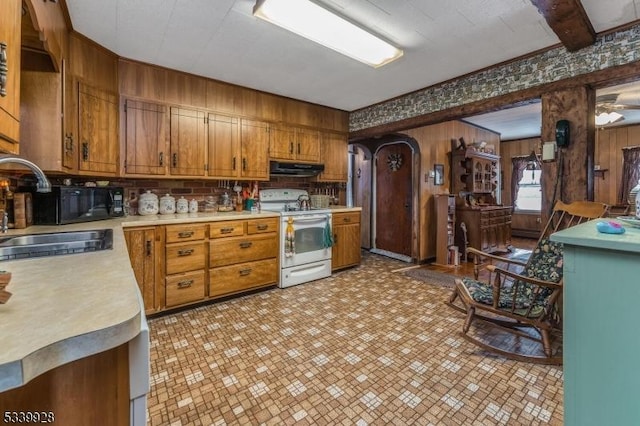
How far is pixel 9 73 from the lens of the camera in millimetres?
933

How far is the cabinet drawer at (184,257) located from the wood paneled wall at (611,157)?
26.0 ft

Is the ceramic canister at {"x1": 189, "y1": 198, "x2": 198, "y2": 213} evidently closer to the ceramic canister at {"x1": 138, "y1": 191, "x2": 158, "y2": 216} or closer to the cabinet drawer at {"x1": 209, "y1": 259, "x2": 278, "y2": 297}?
the ceramic canister at {"x1": 138, "y1": 191, "x2": 158, "y2": 216}

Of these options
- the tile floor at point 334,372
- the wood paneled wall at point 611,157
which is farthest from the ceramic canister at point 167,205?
the wood paneled wall at point 611,157

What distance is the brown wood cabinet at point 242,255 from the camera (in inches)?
125

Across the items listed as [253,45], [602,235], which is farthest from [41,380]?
[253,45]

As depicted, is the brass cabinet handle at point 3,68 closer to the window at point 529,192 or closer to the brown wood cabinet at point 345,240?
the brown wood cabinet at point 345,240

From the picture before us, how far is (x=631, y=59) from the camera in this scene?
2248 mm

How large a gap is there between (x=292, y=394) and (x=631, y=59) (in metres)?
3.44

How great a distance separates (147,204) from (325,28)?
2.50 m

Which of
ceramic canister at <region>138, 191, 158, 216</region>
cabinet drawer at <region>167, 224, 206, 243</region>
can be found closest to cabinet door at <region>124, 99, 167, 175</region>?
ceramic canister at <region>138, 191, 158, 216</region>

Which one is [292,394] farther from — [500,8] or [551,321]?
[500,8]

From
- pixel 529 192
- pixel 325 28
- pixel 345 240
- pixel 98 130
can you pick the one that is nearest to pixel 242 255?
pixel 345 240

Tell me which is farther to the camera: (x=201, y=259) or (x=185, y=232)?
(x=201, y=259)

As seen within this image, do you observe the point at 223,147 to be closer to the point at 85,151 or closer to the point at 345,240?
the point at 85,151
